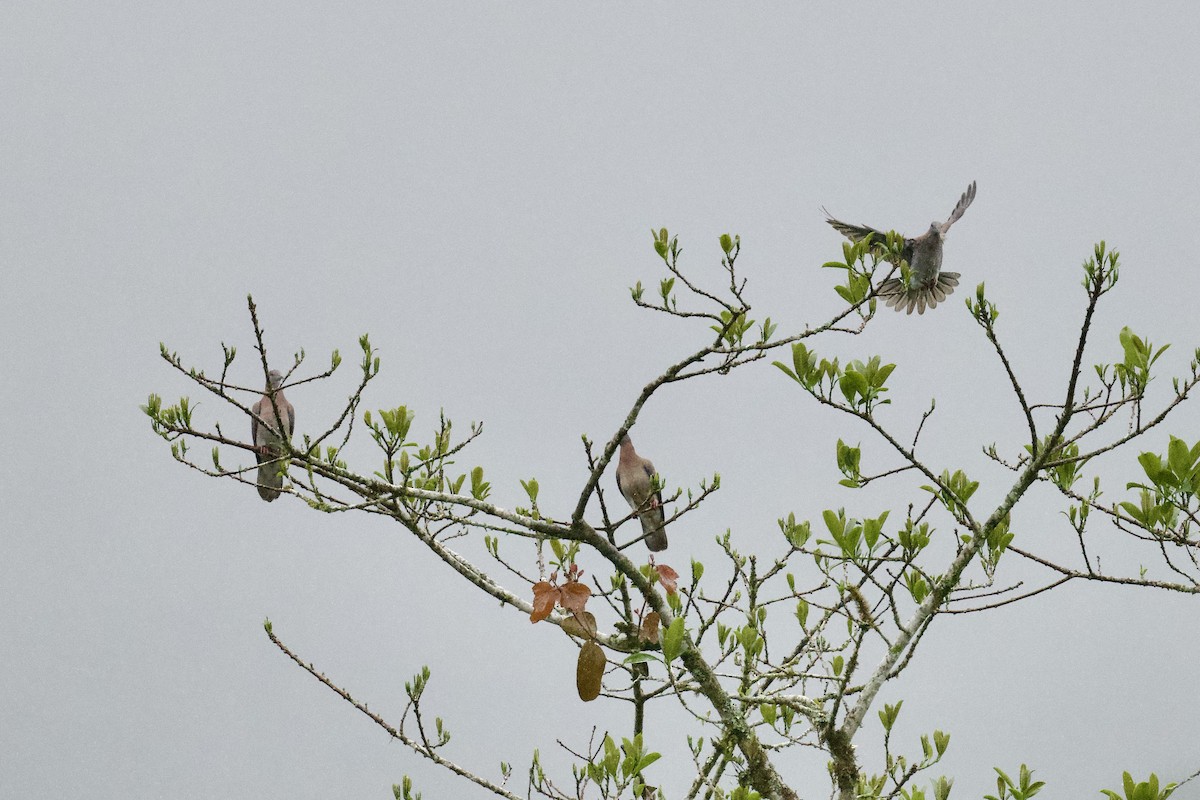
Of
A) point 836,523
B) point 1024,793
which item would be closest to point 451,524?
point 836,523

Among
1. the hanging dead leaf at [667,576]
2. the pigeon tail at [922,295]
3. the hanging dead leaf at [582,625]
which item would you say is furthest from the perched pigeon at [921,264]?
the hanging dead leaf at [582,625]

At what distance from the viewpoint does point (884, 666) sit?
385 cm

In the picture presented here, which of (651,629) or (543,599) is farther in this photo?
(651,629)

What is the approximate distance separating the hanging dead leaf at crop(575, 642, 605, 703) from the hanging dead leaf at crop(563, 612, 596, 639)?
8cm

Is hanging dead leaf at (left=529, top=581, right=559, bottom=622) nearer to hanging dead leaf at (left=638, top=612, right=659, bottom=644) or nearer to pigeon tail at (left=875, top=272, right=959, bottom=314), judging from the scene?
hanging dead leaf at (left=638, top=612, right=659, bottom=644)

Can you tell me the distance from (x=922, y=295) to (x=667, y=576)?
6.00 metres

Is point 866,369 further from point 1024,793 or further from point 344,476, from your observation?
point 344,476

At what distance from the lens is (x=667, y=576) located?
3.89m

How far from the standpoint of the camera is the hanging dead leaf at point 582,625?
3541mm

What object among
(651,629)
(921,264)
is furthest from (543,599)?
(921,264)

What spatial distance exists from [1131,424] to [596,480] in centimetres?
210

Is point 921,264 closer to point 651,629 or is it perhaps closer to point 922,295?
point 922,295

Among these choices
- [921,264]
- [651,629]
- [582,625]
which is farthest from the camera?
[921,264]

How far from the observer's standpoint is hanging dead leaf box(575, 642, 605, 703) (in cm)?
342
